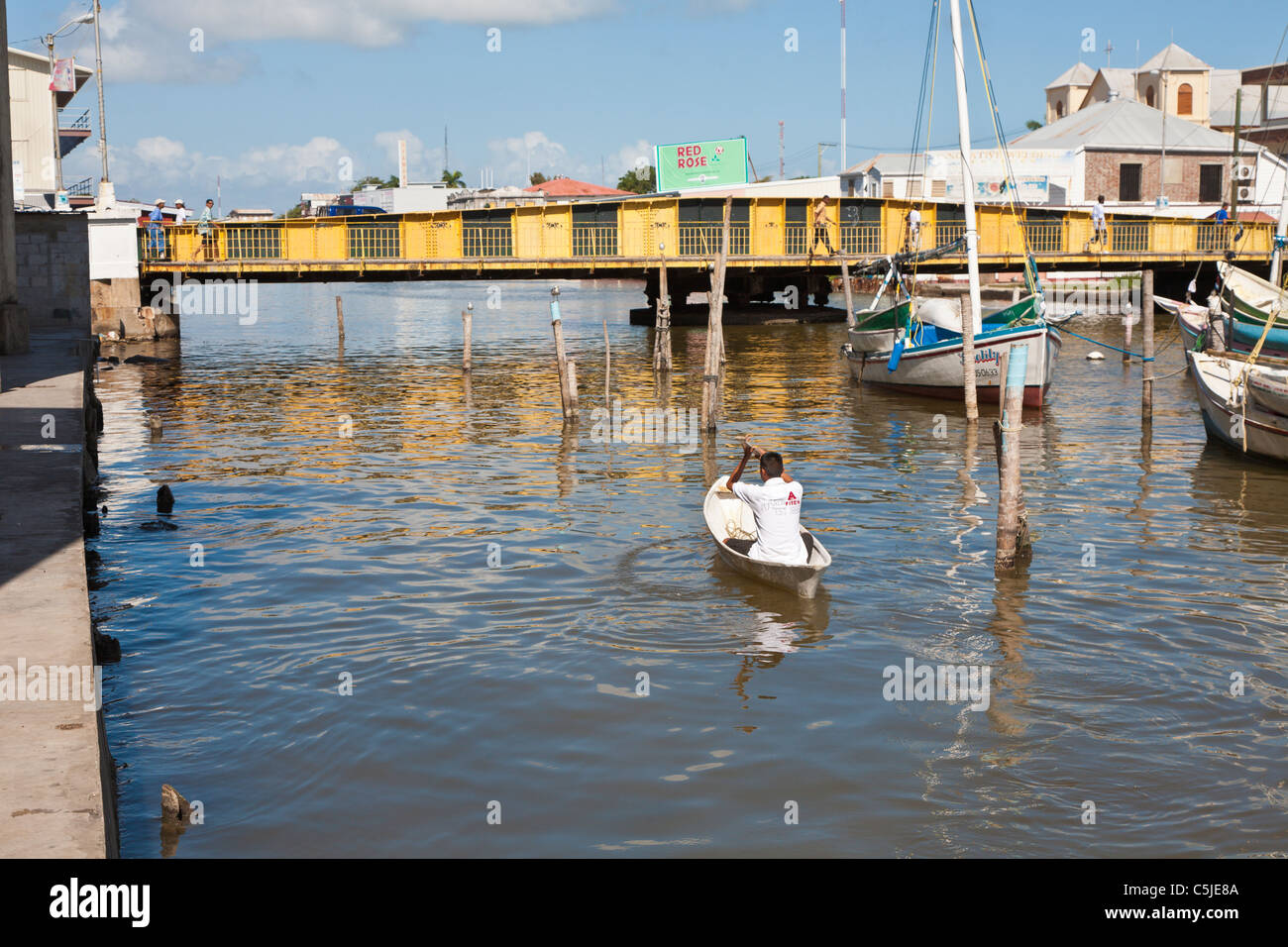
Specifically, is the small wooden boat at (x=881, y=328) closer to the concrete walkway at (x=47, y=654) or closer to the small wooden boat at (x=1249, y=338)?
the small wooden boat at (x=1249, y=338)

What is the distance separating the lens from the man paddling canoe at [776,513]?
13531 mm

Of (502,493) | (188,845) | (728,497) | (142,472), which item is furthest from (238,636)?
(142,472)

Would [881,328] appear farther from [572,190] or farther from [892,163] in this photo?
[572,190]

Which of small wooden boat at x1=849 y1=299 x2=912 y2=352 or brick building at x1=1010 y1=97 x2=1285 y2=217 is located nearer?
small wooden boat at x1=849 y1=299 x2=912 y2=352

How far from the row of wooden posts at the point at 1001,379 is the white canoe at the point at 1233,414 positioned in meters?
2.04

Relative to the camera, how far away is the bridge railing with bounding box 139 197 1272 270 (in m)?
43.7

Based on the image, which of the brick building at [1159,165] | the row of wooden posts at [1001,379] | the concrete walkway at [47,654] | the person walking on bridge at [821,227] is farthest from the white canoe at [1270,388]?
the brick building at [1159,165]

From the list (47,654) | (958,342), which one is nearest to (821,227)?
(958,342)

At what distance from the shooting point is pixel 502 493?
20.3 m

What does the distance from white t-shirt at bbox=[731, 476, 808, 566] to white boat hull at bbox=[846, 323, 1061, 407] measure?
14603 millimetres

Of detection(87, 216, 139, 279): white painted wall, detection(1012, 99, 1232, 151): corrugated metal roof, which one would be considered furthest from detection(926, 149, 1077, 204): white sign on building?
detection(87, 216, 139, 279): white painted wall

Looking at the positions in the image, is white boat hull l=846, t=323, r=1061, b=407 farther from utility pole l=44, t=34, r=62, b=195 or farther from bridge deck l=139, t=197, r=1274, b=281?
utility pole l=44, t=34, r=62, b=195

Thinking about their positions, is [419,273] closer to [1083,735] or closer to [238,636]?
[238,636]
